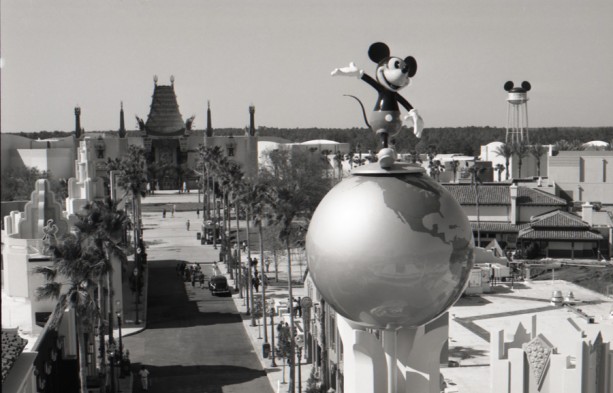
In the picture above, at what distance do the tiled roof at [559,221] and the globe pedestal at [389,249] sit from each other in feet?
170

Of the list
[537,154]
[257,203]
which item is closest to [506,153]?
[537,154]

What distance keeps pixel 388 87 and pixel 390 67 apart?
129mm

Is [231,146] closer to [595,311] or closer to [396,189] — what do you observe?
[595,311]

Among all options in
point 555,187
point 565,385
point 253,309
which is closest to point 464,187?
point 555,187

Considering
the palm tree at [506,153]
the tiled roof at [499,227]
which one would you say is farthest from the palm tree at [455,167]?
the tiled roof at [499,227]

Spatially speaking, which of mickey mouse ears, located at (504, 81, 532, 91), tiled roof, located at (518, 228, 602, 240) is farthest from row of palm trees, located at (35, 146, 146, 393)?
mickey mouse ears, located at (504, 81, 532, 91)

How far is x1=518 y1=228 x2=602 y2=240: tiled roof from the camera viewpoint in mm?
53875

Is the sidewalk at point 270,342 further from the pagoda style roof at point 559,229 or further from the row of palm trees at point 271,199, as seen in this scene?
the pagoda style roof at point 559,229

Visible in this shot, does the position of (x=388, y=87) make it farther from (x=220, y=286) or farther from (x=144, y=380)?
(x=220, y=286)

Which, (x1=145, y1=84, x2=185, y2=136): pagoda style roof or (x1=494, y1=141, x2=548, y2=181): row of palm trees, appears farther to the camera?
(x1=145, y1=84, x2=185, y2=136): pagoda style roof

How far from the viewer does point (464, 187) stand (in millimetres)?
61469

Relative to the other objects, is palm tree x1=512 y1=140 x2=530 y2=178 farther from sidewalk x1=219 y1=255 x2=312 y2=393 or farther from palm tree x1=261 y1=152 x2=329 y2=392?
sidewalk x1=219 y1=255 x2=312 y2=393

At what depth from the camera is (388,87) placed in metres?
5.31

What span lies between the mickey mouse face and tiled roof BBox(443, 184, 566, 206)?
5391 cm
